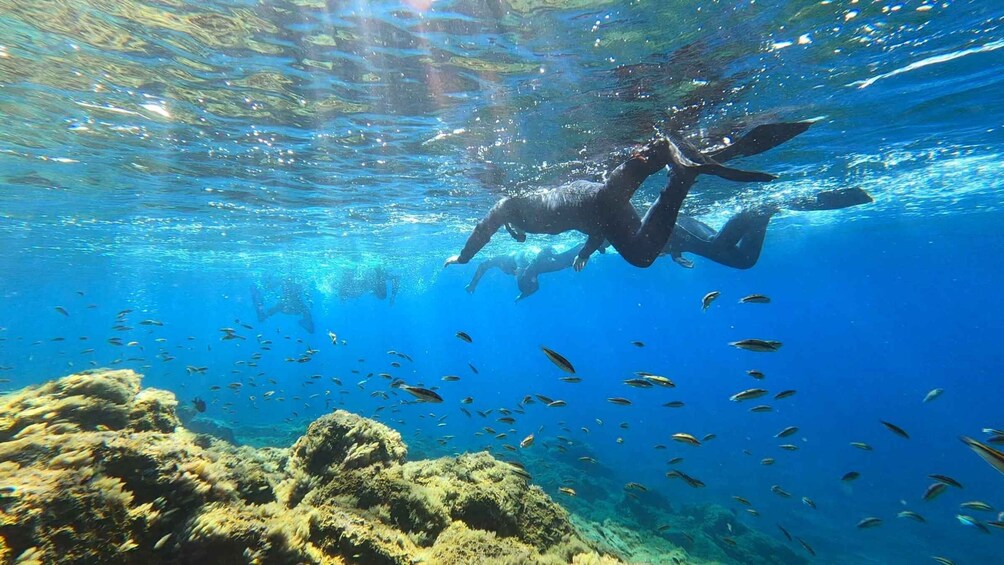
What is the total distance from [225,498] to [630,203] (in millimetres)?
8241

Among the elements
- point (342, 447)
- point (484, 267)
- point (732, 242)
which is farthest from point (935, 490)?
point (484, 267)

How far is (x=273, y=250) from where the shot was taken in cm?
3512

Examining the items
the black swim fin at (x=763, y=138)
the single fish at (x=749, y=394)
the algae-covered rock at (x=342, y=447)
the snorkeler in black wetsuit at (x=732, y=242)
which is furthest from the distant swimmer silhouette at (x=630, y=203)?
the algae-covered rock at (x=342, y=447)

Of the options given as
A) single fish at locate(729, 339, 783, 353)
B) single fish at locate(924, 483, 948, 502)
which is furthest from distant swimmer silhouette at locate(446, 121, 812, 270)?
single fish at locate(924, 483, 948, 502)

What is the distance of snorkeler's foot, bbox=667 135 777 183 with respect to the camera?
582cm

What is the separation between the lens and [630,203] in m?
8.88

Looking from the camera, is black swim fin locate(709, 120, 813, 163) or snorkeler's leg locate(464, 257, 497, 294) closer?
black swim fin locate(709, 120, 813, 163)

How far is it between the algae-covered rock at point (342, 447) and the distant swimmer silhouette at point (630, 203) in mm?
5342

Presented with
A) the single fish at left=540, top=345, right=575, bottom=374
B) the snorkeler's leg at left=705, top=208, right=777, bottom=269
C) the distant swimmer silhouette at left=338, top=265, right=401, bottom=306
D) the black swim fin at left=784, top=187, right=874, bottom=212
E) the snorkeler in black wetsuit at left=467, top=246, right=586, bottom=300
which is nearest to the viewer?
the single fish at left=540, top=345, right=575, bottom=374

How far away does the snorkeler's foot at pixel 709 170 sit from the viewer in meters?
5.82

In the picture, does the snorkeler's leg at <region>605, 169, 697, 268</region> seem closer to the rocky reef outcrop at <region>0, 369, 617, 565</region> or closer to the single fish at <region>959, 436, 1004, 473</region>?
the single fish at <region>959, 436, 1004, 473</region>

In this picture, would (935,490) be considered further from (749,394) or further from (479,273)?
(479,273)

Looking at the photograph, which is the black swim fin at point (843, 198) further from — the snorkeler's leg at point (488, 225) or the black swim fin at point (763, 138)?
the snorkeler's leg at point (488, 225)

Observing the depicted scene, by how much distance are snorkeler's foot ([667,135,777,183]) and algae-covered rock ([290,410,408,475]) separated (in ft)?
18.8
